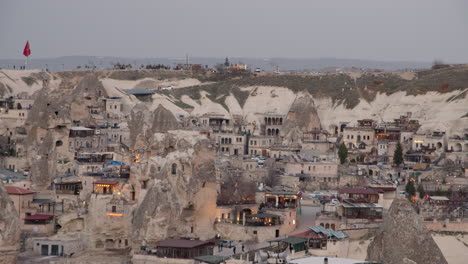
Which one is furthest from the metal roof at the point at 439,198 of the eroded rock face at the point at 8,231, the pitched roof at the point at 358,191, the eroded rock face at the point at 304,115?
the eroded rock face at the point at 304,115

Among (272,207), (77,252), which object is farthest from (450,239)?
(77,252)

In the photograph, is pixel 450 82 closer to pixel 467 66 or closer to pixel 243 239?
pixel 467 66

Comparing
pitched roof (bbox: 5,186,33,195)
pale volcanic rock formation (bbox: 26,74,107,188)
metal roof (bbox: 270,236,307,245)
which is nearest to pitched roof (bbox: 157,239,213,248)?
metal roof (bbox: 270,236,307,245)

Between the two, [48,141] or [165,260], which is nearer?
[165,260]

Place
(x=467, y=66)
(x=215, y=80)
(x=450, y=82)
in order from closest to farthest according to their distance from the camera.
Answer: (x=450, y=82)
(x=467, y=66)
(x=215, y=80)

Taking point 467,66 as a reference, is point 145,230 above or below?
below

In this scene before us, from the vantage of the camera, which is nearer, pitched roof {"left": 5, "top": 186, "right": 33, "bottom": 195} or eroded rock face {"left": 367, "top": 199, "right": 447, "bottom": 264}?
eroded rock face {"left": 367, "top": 199, "right": 447, "bottom": 264}

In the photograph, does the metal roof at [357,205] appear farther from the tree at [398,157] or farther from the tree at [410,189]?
the tree at [398,157]

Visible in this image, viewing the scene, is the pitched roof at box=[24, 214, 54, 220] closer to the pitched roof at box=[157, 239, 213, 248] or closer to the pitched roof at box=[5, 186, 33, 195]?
the pitched roof at box=[5, 186, 33, 195]
